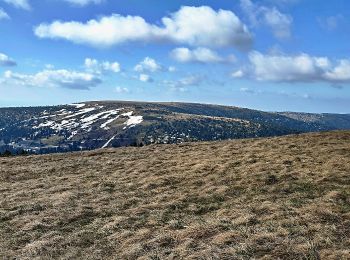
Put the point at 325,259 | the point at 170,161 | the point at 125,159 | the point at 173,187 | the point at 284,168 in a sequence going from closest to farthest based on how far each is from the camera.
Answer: the point at 325,259 → the point at 173,187 → the point at 284,168 → the point at 170,161 → the point at 125,159

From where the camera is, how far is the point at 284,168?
1276 inches

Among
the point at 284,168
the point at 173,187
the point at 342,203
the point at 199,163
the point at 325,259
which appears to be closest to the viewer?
the point at 325,259

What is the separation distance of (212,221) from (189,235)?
7.66 feet

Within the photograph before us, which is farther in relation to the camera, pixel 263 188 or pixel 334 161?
pixel 334 161

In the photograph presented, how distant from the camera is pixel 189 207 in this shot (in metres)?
24.3

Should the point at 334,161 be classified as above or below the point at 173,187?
above

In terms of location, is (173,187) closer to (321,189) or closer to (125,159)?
(321,189)

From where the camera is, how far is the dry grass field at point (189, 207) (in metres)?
16.8

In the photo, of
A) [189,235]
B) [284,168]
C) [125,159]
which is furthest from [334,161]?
[125,159]

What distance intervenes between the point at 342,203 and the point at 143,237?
1142 cm

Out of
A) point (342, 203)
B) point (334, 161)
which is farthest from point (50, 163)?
point (342, 203)

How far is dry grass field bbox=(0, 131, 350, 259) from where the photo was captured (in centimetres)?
1681

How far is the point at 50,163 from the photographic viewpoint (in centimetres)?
4894

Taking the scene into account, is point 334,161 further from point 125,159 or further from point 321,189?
point 125,159
